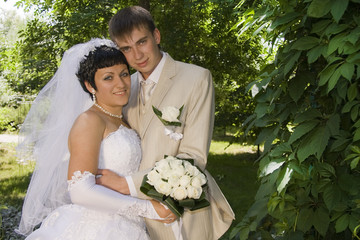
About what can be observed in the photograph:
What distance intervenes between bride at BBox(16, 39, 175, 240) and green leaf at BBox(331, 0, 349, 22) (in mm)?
1383

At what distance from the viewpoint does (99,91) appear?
2.87 metres

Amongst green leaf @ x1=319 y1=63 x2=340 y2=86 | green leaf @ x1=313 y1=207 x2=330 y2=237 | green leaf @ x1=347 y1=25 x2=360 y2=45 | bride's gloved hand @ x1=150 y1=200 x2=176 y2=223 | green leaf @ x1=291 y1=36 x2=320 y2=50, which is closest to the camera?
green leaf @ x1=347 y1=25 x2=360 y2=45

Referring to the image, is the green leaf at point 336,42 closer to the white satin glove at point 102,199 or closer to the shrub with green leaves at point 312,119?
the shrub with green leaves at point 312,119

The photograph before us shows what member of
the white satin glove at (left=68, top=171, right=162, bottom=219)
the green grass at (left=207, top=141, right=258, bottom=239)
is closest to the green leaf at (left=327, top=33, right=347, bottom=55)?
the white satin glove at (left=68, top=171, right=162, bottom=219)

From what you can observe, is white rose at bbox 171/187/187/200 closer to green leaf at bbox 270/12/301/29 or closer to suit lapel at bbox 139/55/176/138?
suit lapel at bbox 139/55/176/138

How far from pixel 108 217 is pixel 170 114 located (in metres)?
0.78

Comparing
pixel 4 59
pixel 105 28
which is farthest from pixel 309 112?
pixel 4 59

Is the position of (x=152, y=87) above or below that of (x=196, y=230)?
above

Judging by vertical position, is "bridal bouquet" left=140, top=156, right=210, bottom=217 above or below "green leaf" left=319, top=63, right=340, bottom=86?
below

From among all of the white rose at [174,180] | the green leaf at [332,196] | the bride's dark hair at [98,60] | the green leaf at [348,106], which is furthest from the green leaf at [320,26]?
the bride's dark hair at [98,60]

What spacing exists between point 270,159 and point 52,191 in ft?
4.87

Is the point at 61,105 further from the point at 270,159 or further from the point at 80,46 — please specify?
the point at 270,159

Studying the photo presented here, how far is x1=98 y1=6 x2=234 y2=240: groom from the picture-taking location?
2756mm

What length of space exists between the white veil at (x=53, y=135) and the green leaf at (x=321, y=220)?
1614 mm
